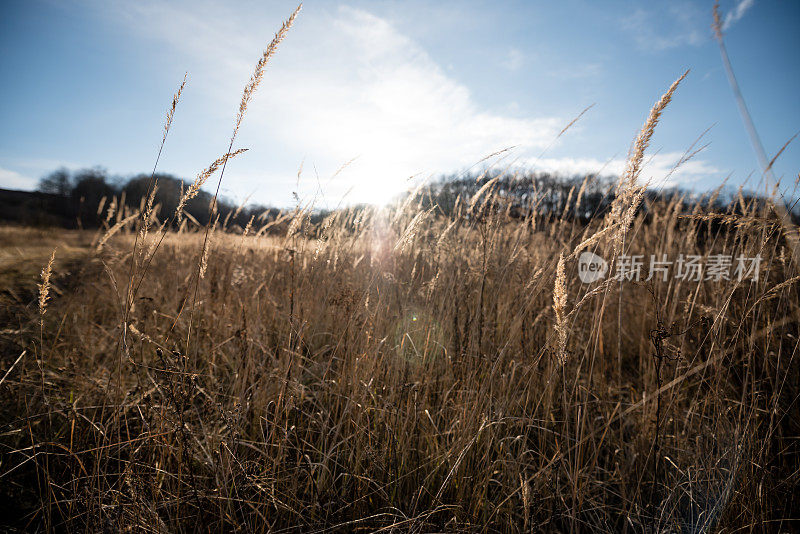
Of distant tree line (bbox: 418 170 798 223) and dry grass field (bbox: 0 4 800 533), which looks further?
distant tree line (bbox: 418 170 798 223)

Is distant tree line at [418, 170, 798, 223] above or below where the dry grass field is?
above

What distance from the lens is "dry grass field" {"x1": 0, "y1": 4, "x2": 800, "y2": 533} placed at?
108 centimetres

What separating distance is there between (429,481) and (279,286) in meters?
2.20

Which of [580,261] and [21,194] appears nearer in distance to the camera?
[580,261]

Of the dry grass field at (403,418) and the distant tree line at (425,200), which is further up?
the distant tree line at (425,200)

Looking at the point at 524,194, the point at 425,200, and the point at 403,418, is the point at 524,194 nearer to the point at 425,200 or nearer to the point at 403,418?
the point at 425,200

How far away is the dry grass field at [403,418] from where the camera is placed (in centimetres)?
108

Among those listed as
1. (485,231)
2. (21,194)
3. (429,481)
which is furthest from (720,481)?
(21,194)

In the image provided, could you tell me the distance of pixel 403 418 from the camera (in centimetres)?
143

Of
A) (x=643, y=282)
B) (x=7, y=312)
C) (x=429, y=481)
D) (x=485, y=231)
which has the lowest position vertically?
(x=429, y=481)

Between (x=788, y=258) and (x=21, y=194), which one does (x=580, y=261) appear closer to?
(x=788, y=258)

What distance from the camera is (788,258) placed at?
74.9 inches

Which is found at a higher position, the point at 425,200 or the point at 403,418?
the point at 425,200

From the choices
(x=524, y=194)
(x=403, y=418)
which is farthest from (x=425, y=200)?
(x=403, y=418)
